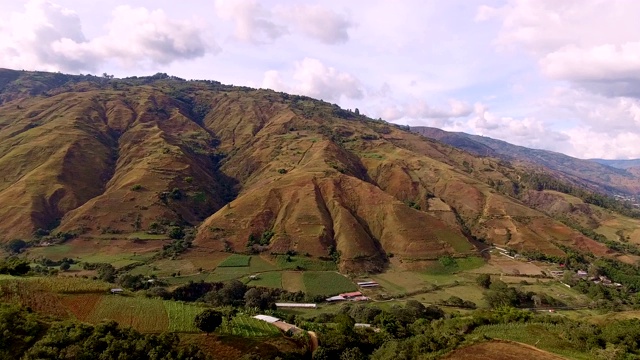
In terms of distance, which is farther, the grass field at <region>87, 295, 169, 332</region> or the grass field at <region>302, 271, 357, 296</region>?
the grass field at <region>302, 271, 357, 296</region>

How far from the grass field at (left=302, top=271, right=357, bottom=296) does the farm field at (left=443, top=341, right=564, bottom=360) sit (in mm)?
43978

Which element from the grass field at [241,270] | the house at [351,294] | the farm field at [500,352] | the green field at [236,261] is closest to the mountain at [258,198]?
the green field at [236,261]

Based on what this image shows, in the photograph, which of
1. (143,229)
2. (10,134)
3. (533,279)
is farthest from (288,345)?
(10,134)

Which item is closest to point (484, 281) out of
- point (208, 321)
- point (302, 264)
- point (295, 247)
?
point (302, 264)

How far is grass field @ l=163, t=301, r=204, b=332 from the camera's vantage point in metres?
43.8

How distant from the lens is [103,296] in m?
47.9

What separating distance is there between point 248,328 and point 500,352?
27080 mm

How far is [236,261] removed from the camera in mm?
96812

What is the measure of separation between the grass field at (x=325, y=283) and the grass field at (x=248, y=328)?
1315 inches

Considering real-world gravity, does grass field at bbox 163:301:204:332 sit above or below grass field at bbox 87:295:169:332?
below

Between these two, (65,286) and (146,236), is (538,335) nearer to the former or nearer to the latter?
(65,286)

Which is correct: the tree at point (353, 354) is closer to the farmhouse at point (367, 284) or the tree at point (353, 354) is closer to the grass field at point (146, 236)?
the farmhouse at point (367, 284)

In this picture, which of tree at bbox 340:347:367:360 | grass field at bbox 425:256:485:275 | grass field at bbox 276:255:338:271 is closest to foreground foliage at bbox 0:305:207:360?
tree at bbox 340:347:367:360

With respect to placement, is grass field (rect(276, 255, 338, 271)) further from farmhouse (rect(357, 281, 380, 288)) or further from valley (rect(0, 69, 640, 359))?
farmhouse (rect(357, 281, 380, 288))
